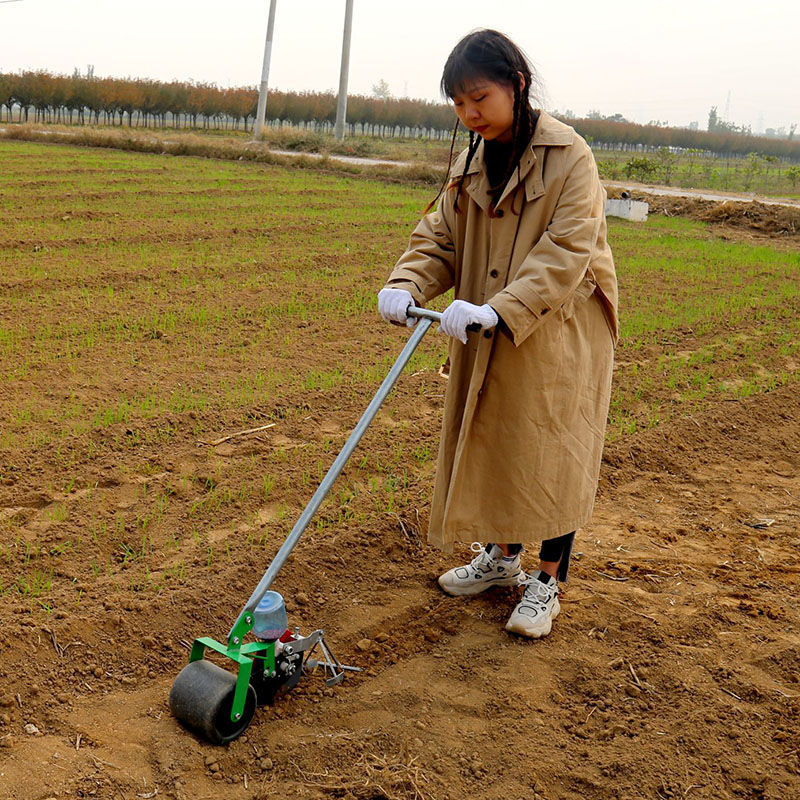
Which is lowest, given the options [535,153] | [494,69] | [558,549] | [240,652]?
[240,652]

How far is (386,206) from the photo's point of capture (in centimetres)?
1521

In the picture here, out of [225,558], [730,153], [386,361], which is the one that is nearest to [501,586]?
[225,558]

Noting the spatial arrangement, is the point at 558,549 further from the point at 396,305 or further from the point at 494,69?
the point at 494,69

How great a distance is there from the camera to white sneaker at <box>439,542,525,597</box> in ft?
11.5

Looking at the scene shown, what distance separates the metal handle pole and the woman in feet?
0.38

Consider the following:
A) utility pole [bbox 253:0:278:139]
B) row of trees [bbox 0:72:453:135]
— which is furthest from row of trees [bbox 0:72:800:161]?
utility pole [bbox 253:0:278:139]

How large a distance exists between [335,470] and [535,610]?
1031mm

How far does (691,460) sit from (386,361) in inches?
92.8

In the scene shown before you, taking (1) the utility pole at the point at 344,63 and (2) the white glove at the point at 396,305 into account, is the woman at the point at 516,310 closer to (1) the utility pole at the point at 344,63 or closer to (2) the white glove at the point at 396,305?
(2) the white glove at the point at 396,305

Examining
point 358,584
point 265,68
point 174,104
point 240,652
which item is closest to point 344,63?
point 265,68

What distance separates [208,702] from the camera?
2.55 meters

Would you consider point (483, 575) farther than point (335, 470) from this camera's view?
Yes

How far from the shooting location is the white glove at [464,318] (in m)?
2.61

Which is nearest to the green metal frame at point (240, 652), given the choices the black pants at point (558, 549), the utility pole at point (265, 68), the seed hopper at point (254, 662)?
the seed hopper at point (254, 662)
